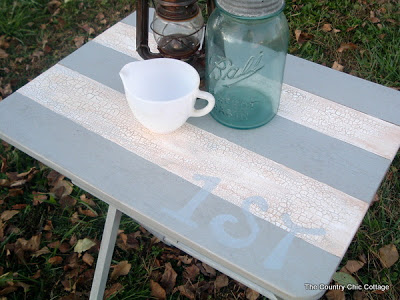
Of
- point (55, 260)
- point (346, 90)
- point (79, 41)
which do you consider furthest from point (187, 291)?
point (79, 41)

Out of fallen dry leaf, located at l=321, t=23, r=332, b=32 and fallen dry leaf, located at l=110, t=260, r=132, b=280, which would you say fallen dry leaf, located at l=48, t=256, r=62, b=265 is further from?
fallen dry leaf, located at l=321, t=23, r=332, b=32

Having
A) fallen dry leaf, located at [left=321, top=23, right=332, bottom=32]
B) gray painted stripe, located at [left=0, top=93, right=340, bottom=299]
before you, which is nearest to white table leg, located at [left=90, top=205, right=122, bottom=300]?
gray painted stripe, located at [left=0, top=93, right=340, bottom=299]

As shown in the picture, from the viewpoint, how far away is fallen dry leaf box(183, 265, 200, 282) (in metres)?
1.48

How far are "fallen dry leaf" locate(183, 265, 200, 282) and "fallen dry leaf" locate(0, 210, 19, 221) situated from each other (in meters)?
0.66

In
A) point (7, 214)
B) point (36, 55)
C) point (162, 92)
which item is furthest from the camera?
point (36, 55)

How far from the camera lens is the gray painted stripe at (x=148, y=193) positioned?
2.65ft

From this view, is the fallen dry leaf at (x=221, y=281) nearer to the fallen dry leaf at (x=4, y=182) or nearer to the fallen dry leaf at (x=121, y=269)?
the fallen dry leaf at (x=121, y=269)

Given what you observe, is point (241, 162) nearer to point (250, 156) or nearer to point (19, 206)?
point (250, 156)

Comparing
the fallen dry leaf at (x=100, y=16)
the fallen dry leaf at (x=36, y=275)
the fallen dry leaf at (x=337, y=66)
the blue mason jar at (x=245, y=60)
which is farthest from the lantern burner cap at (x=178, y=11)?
the fallen dry leaf at (x=100, y=16)

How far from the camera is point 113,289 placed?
1.42m

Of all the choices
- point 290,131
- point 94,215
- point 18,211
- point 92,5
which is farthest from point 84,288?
point 92,5

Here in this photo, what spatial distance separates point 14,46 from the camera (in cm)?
234

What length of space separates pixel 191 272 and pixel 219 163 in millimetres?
639

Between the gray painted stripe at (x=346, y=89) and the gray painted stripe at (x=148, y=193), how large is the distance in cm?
44
